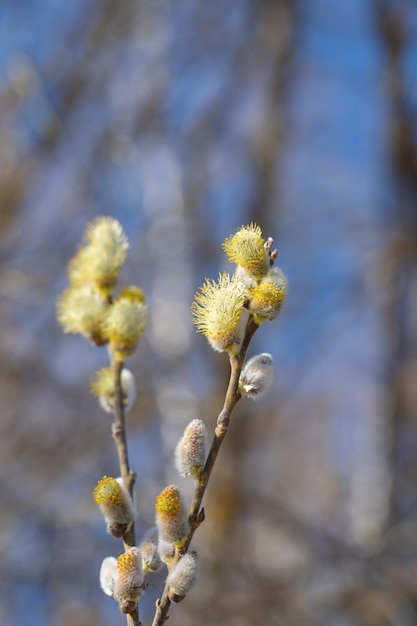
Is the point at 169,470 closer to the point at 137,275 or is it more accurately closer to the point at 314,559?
the point at 314,559

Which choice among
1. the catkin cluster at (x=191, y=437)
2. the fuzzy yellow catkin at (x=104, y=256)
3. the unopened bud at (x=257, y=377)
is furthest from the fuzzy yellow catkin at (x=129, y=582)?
the fuzzy yellow catkin at (x=104, y=256)

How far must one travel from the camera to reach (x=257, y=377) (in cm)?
61

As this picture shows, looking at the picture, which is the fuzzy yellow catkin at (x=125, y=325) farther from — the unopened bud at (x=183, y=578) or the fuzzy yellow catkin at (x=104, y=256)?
the unopened bud at (x=183, y=578)

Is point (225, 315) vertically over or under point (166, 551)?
over

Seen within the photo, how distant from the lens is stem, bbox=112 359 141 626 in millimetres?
611

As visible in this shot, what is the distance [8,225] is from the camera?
3.08 meters

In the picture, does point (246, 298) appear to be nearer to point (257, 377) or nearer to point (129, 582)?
point (257, 377)

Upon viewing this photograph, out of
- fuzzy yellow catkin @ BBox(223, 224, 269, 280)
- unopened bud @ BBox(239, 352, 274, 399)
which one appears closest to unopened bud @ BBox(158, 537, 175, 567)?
unopened bud @ BBox(239, 352, 274, 399)

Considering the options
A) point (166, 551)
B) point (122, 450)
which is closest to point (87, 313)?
point (122, 450)

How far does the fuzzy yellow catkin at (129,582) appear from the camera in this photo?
56 centimetres

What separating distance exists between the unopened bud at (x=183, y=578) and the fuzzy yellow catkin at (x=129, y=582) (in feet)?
0.09

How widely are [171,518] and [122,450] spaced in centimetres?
10

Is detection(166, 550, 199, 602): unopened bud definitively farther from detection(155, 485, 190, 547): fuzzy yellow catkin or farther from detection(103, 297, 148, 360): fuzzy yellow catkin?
detection(103, 297, 148, 360): fuzzy yellow catkin

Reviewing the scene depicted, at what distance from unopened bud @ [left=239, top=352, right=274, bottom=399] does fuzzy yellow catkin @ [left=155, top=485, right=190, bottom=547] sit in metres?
0.11
